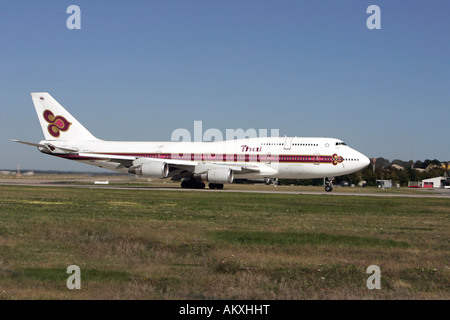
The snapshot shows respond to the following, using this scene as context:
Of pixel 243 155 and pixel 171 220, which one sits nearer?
pixel 171 220

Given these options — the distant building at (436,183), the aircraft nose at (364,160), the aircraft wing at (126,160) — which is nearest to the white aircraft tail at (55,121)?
the aircraft wing at (126,160)

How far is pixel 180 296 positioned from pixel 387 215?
59.5ft

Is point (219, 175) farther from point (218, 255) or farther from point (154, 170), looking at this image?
point (218, 255)

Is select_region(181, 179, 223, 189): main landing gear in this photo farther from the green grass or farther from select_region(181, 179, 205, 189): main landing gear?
the green grass

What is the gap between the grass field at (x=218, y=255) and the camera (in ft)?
33.7

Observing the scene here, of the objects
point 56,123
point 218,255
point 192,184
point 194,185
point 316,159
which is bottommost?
point 194,185

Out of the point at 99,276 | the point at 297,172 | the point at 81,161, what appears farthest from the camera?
the point at 81,161

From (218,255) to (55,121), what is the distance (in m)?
45.2

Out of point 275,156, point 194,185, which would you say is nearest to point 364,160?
point 275,156

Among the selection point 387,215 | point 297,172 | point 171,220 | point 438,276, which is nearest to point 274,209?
point 387,215

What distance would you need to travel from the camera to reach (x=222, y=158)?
49.2 metres

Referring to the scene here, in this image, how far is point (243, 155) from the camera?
48.7m

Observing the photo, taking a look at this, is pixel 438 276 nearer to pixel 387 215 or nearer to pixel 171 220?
pixel 171 220
